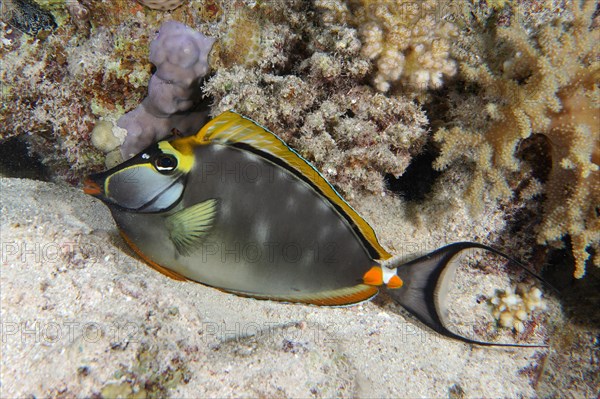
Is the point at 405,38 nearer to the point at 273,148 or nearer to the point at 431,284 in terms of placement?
the point at 273,148

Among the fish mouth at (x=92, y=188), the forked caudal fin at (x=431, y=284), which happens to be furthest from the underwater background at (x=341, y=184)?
the fish mouth at (x=92, y=188)

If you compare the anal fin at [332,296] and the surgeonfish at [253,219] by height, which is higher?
the surgeonfish at [253,219]

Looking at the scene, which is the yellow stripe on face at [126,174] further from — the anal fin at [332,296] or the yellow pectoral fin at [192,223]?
the anal fin at [332,296]

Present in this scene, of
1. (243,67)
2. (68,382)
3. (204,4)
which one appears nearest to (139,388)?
(68,382)

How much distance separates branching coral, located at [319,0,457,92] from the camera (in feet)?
7.87

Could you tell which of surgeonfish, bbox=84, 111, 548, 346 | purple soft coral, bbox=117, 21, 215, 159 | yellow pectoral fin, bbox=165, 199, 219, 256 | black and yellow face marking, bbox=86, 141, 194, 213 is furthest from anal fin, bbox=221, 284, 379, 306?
purple soft coral, bbox=117, 21, 215, 159

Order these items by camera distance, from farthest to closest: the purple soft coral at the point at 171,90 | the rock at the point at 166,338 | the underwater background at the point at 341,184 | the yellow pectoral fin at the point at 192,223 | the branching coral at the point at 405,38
A: the purple soft coral at the point at 171,90 < the branching coral at the point at 405,38 < the yellow pectoral fin at the point at 192,223 < the underwater background at the point at 341,184 < the rock at the point at 166,338

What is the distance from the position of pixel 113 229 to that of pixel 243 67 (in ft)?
5.11

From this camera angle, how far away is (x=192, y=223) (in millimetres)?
2090

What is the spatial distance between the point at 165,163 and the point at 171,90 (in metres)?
1.15

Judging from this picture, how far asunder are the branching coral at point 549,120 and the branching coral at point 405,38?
22 cm

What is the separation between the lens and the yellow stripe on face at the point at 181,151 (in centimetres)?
204

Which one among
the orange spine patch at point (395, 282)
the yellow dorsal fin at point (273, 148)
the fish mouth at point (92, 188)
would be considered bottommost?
the orange spine patch at point (395, 282)

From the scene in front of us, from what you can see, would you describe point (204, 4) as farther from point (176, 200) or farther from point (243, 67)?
point (176, 200)
